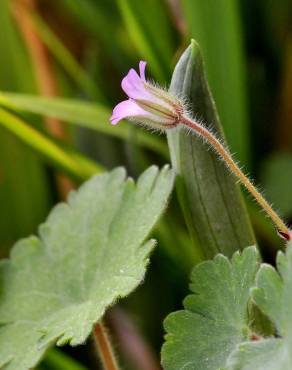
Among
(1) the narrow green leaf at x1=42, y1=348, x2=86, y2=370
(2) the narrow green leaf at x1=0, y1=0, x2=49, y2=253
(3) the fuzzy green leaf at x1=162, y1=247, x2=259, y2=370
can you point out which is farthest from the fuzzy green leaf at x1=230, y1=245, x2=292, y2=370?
(2) the narrow green leaf at x1=0, y1=0, x2=49, y2=253

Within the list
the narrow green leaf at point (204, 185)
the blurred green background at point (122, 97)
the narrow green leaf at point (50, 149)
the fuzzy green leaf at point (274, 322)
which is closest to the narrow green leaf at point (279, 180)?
the blurred green background at point (122, 97)

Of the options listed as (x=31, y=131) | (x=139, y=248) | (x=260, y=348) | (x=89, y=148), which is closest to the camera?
(x=260, y=348)

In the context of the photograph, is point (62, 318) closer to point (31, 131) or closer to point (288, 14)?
point (31, 131)

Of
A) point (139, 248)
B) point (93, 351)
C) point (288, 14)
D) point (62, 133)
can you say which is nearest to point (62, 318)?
point (139, 248)

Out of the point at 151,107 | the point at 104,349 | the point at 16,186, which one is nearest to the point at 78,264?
the point at 104,349

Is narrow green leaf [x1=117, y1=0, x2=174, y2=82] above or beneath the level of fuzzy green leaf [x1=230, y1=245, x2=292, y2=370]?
above

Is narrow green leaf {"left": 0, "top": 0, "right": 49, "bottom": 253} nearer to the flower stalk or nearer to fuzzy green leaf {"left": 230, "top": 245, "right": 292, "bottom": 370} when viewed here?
the flower stalk

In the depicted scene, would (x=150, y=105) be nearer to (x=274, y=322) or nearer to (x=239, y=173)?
(x=239, y=173)
